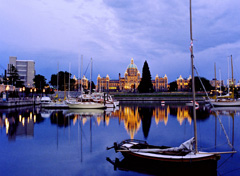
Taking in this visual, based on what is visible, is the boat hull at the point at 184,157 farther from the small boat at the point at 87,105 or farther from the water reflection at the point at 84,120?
the small boat at the point at 87,105

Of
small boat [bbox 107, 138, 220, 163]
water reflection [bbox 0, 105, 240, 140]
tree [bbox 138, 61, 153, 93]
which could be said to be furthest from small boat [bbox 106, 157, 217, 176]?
tree [bbox 138, 61, 153, 93]

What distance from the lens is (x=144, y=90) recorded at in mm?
117438

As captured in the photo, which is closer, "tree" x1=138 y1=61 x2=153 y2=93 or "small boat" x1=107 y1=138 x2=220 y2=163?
"small boat" x1=107 y1=138 x2=220 y2=163

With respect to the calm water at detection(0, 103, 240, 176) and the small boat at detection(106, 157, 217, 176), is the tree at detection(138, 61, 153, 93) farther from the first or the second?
the small boat at detection(106, 157, 217, 176)

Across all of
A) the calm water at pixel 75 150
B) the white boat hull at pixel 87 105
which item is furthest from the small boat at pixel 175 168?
the white boat hull at pixel 87 105

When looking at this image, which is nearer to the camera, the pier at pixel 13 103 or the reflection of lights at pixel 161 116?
the reflection of lights at pixel 161 116

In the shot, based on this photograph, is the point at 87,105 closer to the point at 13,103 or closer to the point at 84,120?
the point at 84,120

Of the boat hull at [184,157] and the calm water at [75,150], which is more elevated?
the boat hull at [184,157]

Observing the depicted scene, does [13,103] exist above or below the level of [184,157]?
above

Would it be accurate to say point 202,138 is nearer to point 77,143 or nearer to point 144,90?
point 77,143

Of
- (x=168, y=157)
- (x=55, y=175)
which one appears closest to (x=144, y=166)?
(x=168, y=157)

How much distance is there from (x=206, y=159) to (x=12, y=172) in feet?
37.8

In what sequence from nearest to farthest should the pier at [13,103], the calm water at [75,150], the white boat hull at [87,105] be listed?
the calm water at [75,150]
the white boat hull at [87,105]
the pier at [13,103]

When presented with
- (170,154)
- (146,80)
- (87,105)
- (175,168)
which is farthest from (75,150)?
(146,80)
